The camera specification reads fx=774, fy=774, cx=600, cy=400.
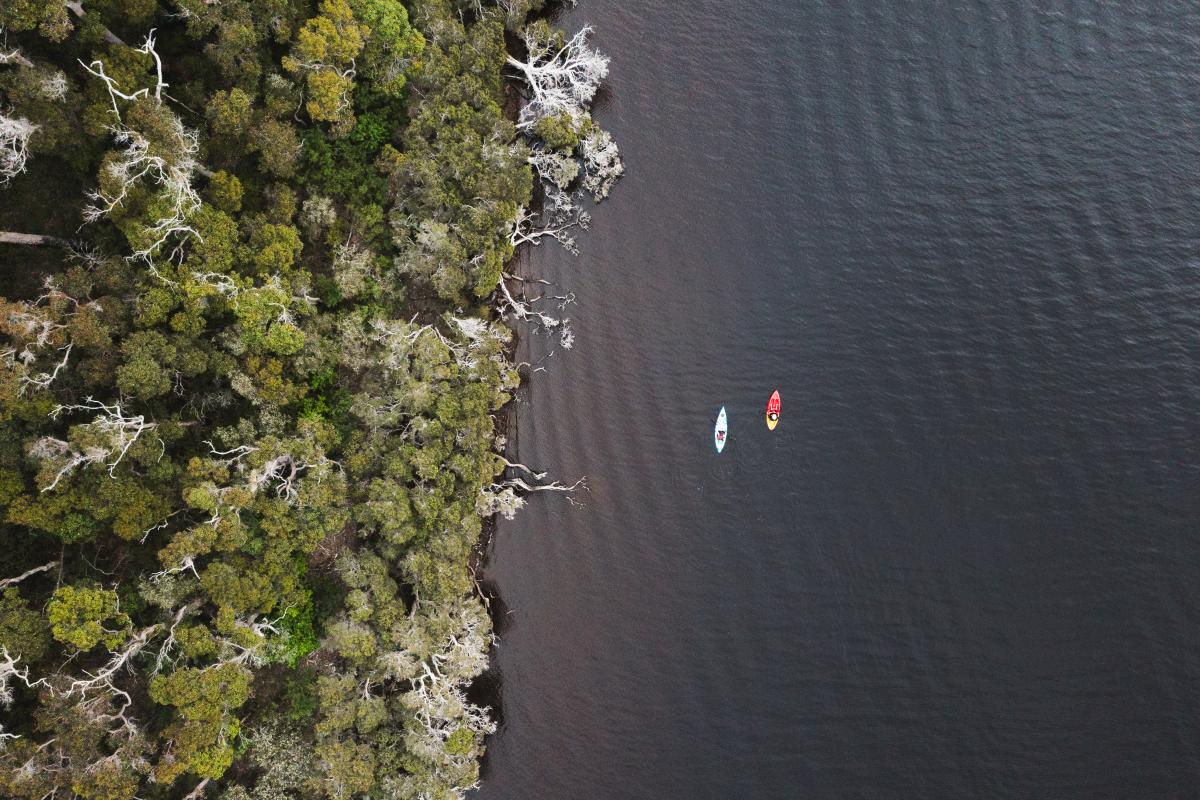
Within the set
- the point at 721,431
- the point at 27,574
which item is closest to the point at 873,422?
the point at 721,431

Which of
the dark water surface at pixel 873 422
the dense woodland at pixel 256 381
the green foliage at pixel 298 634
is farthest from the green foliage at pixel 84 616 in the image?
the dark water surface at pixel 873 422

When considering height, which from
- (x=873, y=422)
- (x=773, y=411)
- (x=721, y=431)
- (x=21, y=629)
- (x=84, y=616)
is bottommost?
(x=21, y=629)

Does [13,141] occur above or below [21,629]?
above

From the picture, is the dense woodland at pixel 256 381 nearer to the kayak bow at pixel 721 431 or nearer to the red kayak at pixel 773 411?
the kayak bow at pixel 721 431

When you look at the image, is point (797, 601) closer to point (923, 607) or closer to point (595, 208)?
point (923, 607)

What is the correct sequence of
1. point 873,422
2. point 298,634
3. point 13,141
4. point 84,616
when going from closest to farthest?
point 13,141, point 84,616, point 298,634, point 873,422

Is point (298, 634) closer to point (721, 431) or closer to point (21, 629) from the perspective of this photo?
point (21, 629)
